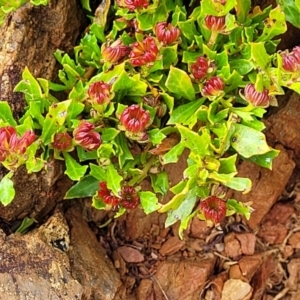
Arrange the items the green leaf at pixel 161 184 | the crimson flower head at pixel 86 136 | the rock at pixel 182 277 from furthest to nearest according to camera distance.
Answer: the rock at pixel 182 277 < the green leaf at pixel 161 184 < the crimson flower head at pixel 86 136

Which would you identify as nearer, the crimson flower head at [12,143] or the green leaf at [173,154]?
the crimson flower head at [12,143]

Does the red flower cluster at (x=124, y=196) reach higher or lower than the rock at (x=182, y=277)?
higher

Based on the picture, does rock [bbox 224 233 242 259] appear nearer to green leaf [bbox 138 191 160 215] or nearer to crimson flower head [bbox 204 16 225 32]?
green leaf [bbox 138 191 160 215]

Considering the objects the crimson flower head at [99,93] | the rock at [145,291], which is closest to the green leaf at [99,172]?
the crimson flower head at [99,93]

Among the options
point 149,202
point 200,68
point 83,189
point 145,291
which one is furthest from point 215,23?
point 145,291

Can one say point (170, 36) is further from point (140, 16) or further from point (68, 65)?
point (68, 65)

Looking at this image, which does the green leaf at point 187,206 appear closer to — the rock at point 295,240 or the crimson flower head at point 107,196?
the crimson flower head at point 107,196

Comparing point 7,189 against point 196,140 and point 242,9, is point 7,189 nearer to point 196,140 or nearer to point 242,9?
point 196,140
